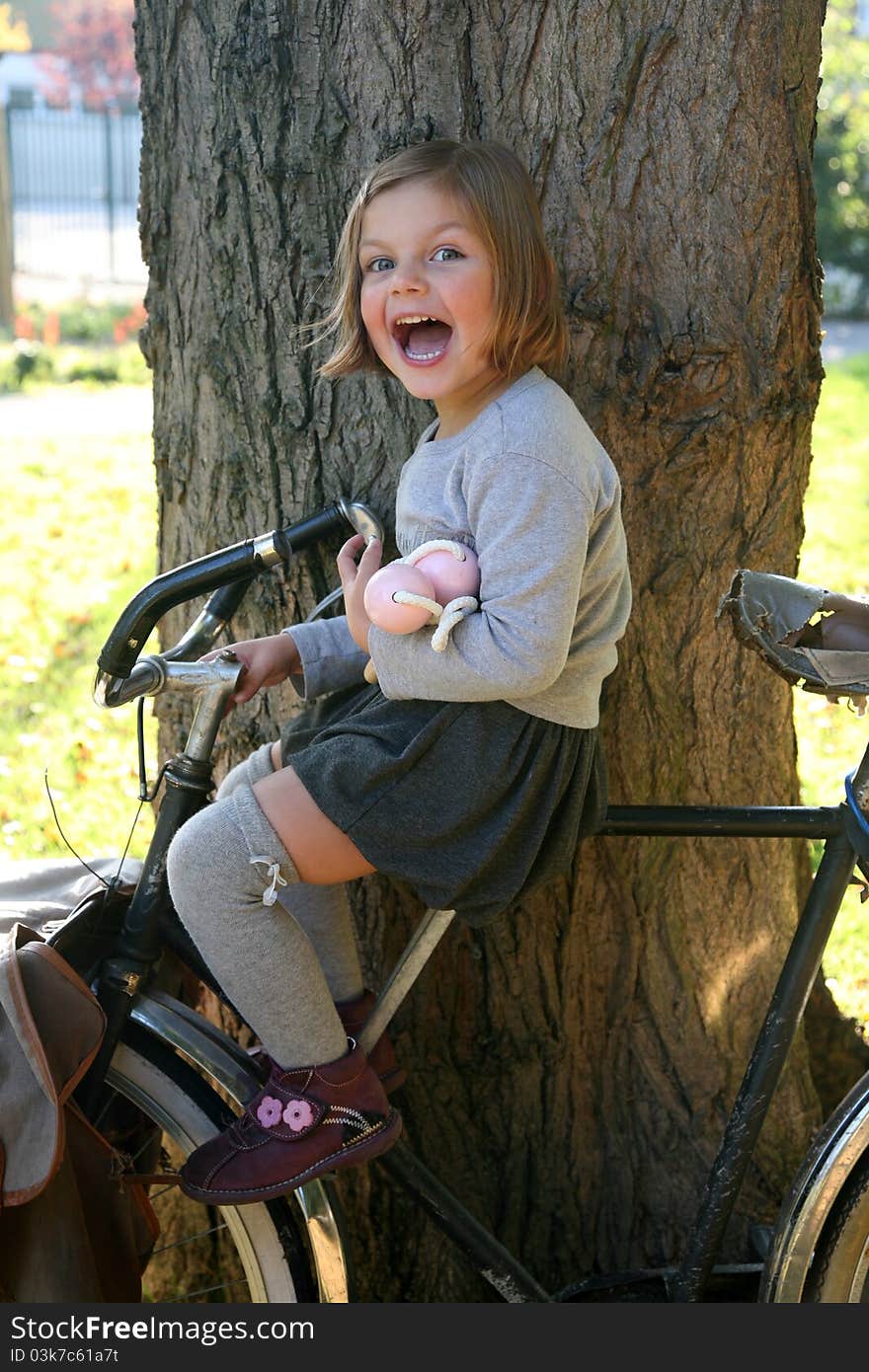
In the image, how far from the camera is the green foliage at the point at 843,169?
13.6 meters

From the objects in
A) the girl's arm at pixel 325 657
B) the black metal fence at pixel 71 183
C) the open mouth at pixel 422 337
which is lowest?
the girl's arm at pixel 325 657

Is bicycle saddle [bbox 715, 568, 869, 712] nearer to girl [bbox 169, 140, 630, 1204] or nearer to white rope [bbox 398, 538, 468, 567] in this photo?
girl [bbox 169, 140, 630, 1204]

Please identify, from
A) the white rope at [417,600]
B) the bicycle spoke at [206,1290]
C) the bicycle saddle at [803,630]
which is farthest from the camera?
the bicycle spoke at [206,1290]

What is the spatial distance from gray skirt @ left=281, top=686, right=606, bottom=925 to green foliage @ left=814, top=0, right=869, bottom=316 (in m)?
12.5

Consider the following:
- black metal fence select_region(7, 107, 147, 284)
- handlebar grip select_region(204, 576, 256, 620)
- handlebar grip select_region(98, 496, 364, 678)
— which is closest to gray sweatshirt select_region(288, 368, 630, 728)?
handlebar grip select_region(98, 496, 364, 678)

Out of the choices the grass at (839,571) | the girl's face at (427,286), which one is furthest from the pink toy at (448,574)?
the grass at (839,571)

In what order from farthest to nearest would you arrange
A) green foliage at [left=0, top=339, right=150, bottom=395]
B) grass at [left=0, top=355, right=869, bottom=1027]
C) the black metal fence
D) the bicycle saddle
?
the black metal fence → green foliage at [left=0, top=339, right=150, bottom=395] → grass at [left=0, top=355, right=869, bottom=1027] → the bicycle saddle

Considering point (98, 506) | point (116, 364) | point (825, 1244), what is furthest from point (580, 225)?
point (116, 364)

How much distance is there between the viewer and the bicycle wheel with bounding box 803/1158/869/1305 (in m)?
2.20

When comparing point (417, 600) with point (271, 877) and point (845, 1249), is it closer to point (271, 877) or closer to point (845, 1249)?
point (271, 877)

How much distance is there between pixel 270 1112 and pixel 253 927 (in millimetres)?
278

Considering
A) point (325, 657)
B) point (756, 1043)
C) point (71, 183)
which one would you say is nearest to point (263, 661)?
point (325, 657)

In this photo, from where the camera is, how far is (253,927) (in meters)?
2.03

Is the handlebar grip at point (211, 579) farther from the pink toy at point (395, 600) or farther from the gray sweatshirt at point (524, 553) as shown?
the pink toy at point (395, 600)
